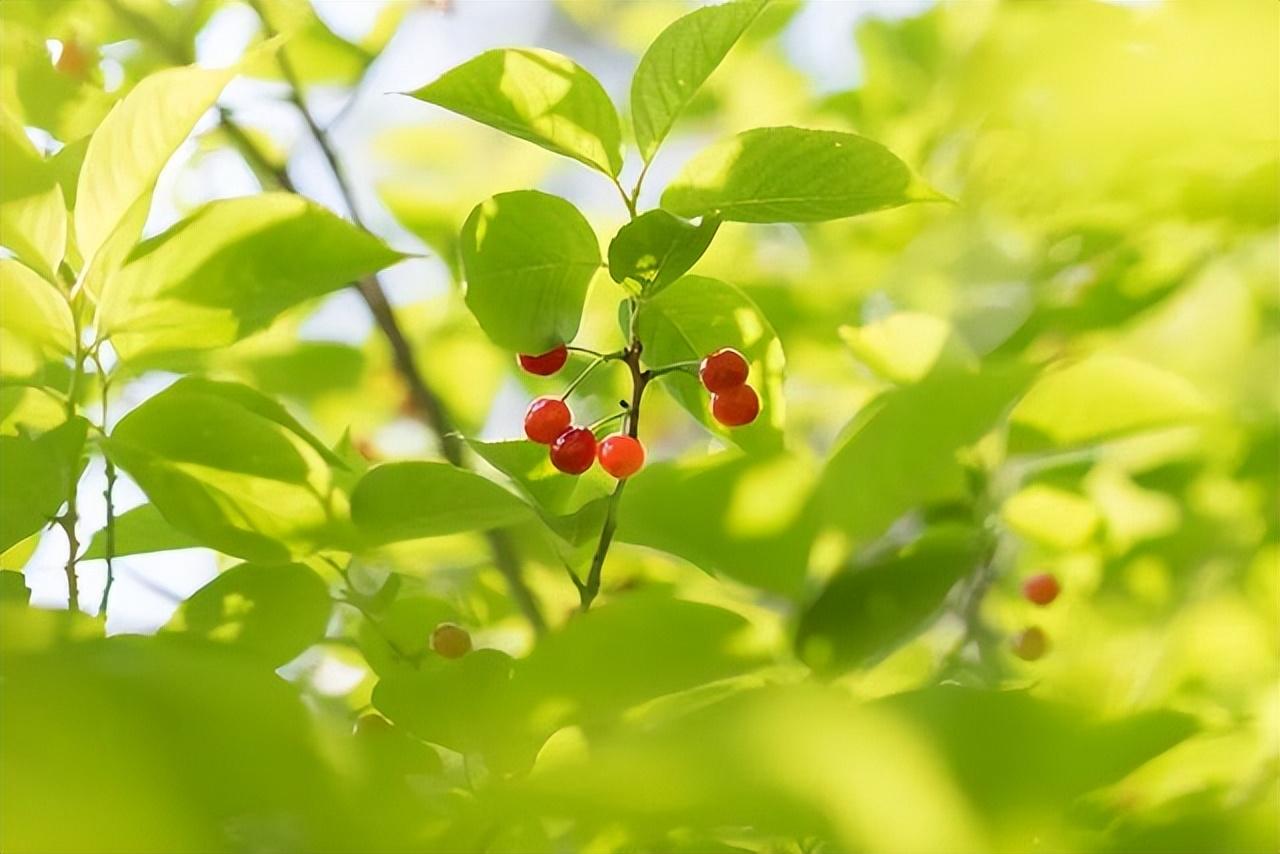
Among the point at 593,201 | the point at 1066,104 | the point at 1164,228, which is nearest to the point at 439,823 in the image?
the point at 1066,104

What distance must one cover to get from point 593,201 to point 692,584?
2.42ft

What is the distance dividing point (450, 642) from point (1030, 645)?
1.71 feet

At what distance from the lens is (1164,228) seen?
1.14 metres

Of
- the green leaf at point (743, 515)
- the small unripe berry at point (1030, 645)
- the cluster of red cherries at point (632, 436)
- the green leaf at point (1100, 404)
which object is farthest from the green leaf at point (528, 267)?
the small unripe berry at point (1030, 645)

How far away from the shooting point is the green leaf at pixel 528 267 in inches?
24.0

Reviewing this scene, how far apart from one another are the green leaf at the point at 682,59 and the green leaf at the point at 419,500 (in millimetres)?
207

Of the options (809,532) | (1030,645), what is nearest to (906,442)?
(809,532)

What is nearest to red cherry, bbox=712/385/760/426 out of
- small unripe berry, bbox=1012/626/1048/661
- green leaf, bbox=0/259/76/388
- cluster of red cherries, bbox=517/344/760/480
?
cluster of red cherries, bbox=517/344/760/480

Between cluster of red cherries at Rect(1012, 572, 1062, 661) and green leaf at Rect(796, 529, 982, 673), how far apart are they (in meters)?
0.38

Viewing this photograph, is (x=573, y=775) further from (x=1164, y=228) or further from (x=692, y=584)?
(x=1164, y=228)

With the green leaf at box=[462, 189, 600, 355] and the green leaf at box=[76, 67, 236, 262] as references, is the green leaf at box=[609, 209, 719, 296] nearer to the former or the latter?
the green leaf at box=[462, 189, 600, 355]

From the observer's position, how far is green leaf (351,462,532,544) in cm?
56

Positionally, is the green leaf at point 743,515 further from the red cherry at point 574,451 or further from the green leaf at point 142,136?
the green leaf at point 142,136

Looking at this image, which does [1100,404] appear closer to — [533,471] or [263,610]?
[533,471]
